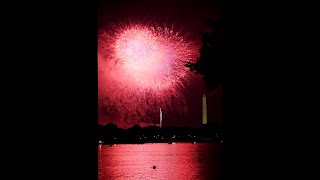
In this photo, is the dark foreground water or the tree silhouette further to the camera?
the tree silhouette

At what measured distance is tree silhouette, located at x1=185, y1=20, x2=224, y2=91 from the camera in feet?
48.3

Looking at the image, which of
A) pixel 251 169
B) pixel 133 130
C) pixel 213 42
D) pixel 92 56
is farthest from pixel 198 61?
pixel 133 130

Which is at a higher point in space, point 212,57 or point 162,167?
point 212,57

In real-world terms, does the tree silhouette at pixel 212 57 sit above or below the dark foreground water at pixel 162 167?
above

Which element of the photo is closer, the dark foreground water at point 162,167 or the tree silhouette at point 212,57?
the dark foreground water at point 162,167

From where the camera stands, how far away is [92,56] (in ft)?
20.5

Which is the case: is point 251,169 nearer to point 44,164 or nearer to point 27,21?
point 44,164

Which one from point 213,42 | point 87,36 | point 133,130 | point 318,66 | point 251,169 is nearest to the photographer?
point 87,36

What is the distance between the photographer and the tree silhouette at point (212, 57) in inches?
580

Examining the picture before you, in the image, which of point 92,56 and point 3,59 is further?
point 92,56

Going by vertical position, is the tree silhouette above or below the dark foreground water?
above

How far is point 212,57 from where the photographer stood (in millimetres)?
14742

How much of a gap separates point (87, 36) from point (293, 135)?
3.79 meters

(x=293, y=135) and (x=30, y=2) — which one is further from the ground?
(x=30, y=2)
